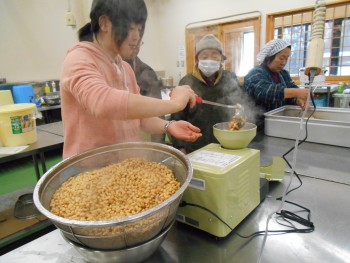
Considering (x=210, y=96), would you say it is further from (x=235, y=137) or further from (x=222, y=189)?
(x=222, y=189)

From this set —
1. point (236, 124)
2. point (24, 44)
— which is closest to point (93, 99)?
point (236, 124)

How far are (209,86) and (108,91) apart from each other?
144cm

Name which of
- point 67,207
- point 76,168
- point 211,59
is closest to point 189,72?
point 211,59

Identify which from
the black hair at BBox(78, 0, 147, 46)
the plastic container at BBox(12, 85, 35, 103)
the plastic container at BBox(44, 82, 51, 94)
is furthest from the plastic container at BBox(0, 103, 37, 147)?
the plastic container at BBox(44, 82, 51, 94)

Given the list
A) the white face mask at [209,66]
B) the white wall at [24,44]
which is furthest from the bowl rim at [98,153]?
the white wall at [24,44]

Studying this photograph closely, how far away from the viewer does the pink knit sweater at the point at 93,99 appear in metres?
0.68

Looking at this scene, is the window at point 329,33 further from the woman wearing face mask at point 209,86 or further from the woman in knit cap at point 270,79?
the woman wearing face mask at point 209,86

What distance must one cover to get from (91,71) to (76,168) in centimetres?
30

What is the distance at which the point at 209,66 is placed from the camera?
6.30 ft

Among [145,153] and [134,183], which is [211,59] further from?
[134,183]

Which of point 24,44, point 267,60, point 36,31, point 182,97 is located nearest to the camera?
point 182,97

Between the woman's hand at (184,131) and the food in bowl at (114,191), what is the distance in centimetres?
19

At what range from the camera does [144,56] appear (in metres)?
1.06

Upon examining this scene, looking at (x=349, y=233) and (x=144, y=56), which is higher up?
(x=144, y=56)
